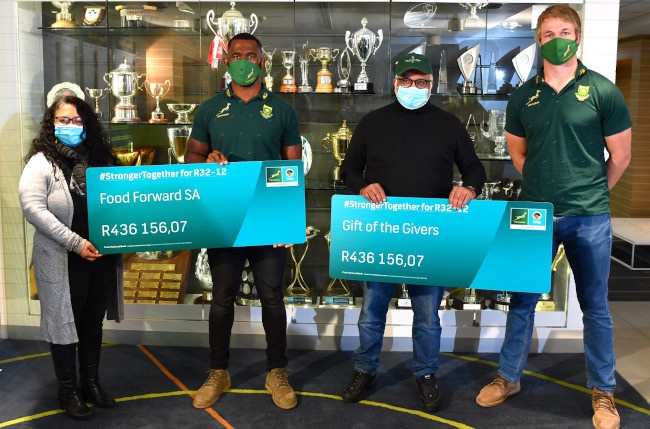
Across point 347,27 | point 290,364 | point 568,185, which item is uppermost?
point 347,27

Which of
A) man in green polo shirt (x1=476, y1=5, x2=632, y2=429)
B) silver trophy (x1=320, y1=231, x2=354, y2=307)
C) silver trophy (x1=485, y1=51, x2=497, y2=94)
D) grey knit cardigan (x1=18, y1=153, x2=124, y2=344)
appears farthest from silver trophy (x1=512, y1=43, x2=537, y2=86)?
grey knit cardigan (x1=18, y1=153, x2=124, y2=344)

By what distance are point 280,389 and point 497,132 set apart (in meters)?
2.02

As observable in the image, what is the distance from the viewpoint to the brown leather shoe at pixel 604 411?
10.7 feet

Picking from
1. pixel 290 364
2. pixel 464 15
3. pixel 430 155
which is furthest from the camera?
pixel 464 15

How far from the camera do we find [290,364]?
4055mm

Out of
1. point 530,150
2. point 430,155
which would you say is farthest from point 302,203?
point 530,150

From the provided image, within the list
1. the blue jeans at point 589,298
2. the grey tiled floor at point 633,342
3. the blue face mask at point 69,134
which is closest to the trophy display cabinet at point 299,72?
the grey tiled floor at point 633,342

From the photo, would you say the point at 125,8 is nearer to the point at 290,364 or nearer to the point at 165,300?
the point at 165,300

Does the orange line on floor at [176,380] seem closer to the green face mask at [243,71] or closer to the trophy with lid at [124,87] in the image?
the trophy with lid at [124,87]

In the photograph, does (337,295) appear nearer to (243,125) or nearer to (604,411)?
(243,125)

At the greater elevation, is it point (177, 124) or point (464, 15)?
point (464, 15)

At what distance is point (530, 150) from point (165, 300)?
93.9 inches

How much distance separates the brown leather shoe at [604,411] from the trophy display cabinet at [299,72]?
968 millimetres

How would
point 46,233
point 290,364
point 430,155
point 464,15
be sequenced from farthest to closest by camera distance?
point 464,15
point 290,364
point 430,155
point 46,233
